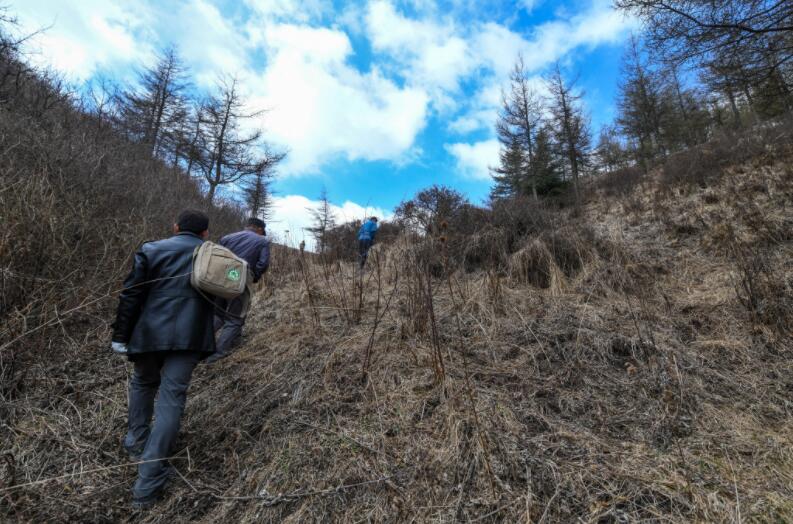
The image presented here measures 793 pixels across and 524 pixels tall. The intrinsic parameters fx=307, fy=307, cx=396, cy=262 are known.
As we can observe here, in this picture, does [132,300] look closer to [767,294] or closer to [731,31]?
[767,294]

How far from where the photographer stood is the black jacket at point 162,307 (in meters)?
1.88

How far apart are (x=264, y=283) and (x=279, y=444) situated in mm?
4232

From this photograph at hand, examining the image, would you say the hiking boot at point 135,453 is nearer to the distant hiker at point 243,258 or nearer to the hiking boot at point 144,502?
the hiking boot at point 144,502

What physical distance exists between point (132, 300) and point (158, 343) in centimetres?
32

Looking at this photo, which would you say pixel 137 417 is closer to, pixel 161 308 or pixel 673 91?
pixel 161 308

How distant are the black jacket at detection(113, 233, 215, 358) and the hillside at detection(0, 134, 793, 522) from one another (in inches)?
30.5

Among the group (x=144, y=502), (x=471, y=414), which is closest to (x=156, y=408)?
(x=144, y=502)

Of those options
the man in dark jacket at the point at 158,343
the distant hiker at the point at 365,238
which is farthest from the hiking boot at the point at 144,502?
the distant hiker at the point at 365,238

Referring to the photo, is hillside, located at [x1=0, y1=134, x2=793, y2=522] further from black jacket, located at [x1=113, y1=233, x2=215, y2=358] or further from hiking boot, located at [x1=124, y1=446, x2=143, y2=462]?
black jacket, located at [x1=113, y1=233, x2=215, y2=358]

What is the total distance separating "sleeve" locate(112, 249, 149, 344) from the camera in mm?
1880

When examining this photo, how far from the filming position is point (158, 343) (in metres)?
1.86

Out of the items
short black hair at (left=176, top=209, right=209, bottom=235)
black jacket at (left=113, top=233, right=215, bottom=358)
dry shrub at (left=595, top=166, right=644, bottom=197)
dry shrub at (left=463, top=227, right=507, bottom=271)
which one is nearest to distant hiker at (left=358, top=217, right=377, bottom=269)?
dry shrub at (left=463, top=227, right=507, bottom=271)

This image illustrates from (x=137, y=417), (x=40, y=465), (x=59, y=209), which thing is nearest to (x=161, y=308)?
(x=137, y=417)

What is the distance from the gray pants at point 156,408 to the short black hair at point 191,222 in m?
0.87
